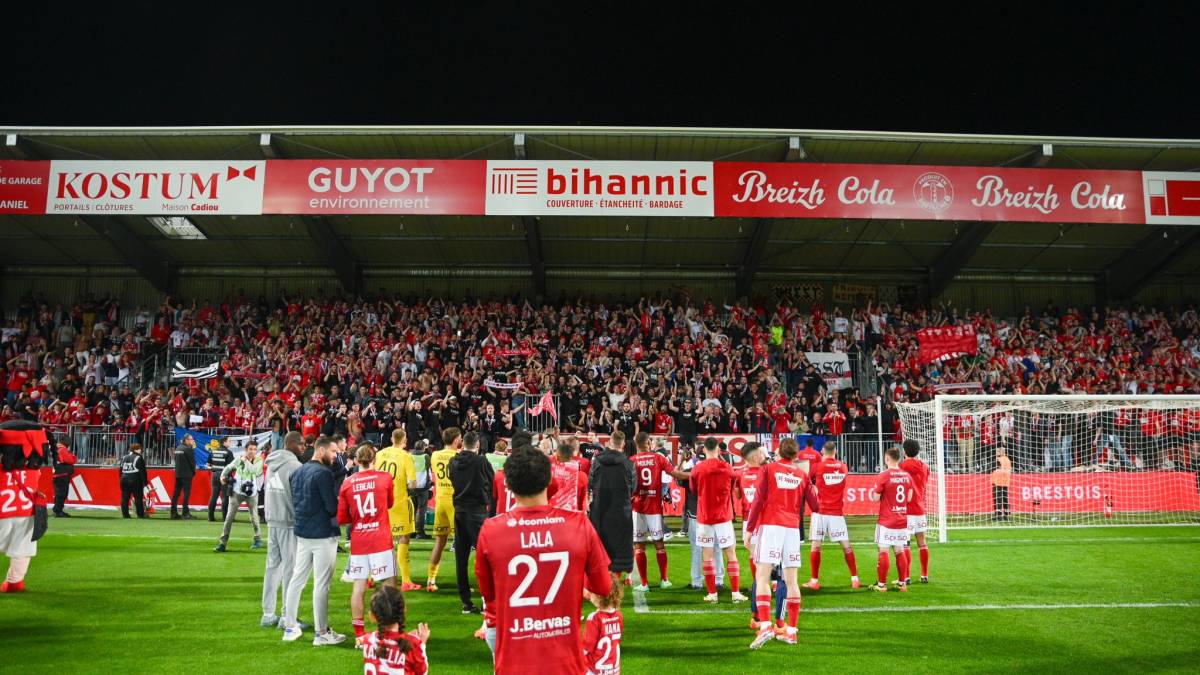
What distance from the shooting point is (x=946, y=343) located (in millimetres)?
28094

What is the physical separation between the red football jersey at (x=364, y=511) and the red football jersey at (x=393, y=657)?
12.4ft

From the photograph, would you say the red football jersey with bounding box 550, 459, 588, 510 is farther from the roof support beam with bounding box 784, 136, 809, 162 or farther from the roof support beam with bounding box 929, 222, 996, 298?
the roof support beam with bounding box 929, 222, 996, 298

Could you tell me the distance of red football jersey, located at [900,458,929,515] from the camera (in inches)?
461

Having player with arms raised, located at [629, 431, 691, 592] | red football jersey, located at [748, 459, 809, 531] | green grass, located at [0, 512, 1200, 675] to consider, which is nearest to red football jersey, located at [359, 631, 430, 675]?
green grass, located at [0, 512, 1200, 675]

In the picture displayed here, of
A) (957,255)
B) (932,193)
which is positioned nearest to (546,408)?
(932,193)

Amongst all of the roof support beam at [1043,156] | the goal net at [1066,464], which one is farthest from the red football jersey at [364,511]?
the roof support beam at [1043,156]

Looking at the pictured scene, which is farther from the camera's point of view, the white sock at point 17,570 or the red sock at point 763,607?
the white sock at point 17,570

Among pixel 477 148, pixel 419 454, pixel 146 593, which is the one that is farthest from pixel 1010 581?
pixel 477 148

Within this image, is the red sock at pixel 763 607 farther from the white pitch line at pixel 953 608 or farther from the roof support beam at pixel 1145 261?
the roof support beam at pixel 1145 261

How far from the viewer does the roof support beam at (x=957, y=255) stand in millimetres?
27422

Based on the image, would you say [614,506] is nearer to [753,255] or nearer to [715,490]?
[715,490]

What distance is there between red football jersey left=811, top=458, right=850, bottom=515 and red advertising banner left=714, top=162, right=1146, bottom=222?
12.7 metres

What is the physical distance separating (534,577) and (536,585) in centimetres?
4

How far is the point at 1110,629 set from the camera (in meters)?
9.45
